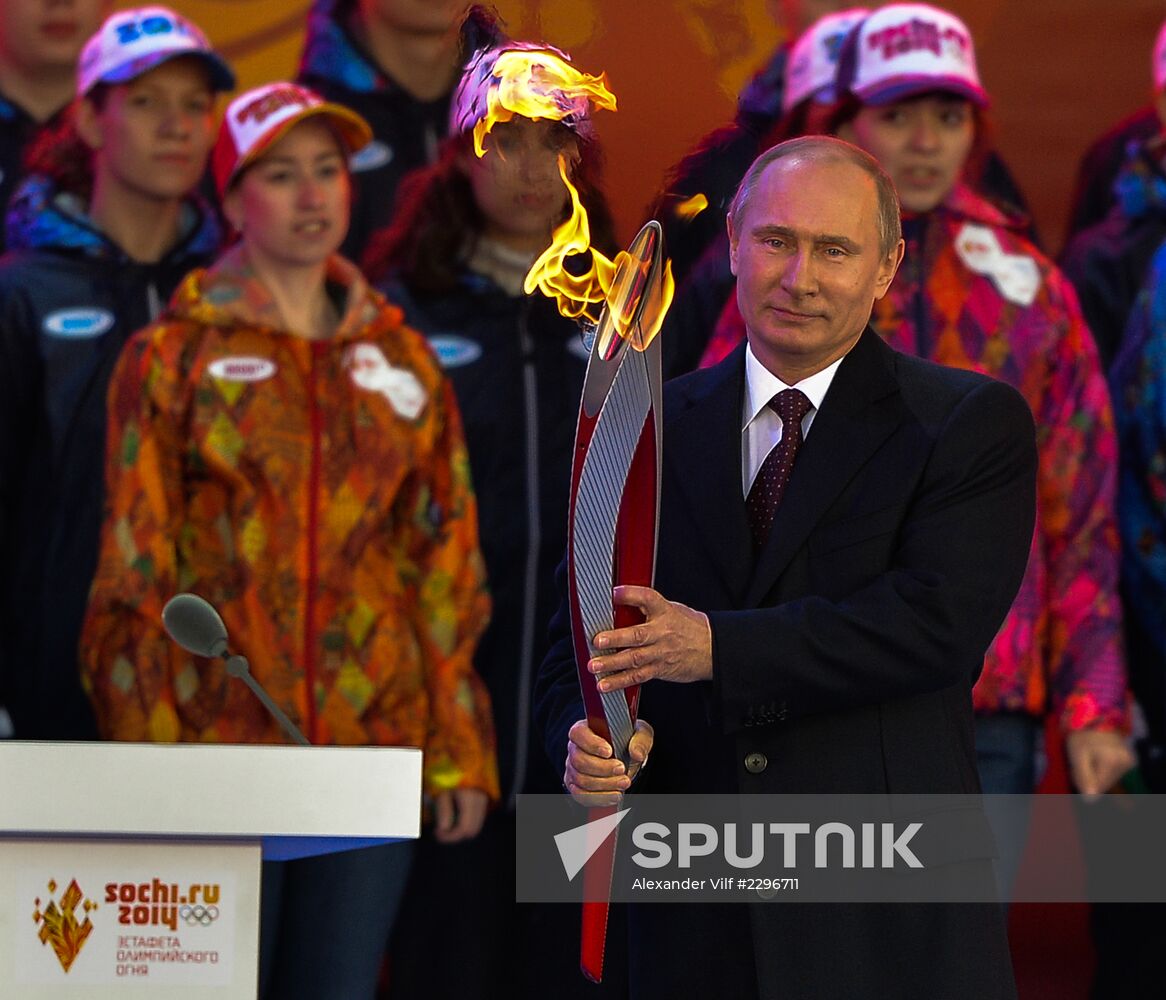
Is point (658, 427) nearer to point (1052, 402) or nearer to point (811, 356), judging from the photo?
point (811, 356)

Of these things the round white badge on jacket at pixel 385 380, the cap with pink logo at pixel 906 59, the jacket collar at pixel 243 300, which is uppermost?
the cap with pink logo at pixel 906 59

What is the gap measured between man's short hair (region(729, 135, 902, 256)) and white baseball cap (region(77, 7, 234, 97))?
186cm

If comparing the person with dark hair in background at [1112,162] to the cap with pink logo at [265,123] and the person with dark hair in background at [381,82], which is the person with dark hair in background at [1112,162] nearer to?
the person with dark hair in background at [381,82]

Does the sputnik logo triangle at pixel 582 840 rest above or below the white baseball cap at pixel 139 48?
below

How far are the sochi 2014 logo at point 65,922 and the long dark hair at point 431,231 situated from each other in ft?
6.27

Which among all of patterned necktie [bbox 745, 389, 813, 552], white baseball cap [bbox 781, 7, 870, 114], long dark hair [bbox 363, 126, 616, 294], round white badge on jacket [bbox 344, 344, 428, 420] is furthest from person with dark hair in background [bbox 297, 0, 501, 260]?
patterned necktie [bbox 745, 389, 813, 552]

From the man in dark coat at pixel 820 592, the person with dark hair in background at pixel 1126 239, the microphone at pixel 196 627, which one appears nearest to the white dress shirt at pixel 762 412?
the man in dark coat at pixel 820 592

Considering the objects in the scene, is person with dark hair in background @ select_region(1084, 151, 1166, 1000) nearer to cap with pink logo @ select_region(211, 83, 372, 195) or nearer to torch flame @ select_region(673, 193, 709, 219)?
cap with pink logo @ select_region(211, 83, 372, 195)

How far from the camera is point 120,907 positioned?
170cm

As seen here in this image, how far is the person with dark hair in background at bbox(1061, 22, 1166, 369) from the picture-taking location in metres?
3.57

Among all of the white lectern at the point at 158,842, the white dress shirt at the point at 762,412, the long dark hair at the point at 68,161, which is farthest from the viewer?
the long dark hair at the point at 68,161

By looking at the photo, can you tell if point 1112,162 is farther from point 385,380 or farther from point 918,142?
point 385,380

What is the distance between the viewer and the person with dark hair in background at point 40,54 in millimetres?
3482

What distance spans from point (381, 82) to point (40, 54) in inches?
26.2
